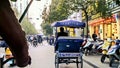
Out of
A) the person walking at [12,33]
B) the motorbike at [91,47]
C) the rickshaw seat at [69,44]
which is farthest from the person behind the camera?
the motorbike at [91,47]

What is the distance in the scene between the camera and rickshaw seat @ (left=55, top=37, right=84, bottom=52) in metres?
15.0

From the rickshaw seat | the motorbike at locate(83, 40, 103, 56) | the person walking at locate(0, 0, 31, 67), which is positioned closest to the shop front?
the motorbike at locate(83, 40, 103, 56)

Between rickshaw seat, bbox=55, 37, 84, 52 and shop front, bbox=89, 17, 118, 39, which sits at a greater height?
rickshaw seat, bbox=55, 37, 84, 52

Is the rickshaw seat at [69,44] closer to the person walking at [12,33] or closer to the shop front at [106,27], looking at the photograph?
the person walking at [12,33]

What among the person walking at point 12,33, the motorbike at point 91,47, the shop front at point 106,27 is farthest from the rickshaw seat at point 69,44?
the shop front at point 106,27

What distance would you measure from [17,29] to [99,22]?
5206 cm

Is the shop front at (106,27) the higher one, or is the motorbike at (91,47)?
the motorbike at (91,47)

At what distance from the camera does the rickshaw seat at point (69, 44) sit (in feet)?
49.3

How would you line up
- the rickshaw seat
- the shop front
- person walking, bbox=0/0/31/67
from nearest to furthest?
1. person walking, bbox=0/0/31/67
2. the rickshaw seat
3. the shop front

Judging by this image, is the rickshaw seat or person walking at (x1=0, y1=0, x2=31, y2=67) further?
the rickshaw seat

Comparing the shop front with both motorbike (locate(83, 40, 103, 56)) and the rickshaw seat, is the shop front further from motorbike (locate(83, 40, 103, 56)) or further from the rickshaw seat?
the rickshaw seat

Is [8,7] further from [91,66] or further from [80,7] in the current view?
[80,7]

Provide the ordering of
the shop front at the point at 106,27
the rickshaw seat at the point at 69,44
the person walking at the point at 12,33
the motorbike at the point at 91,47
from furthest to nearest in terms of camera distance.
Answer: the shop front at the point at 106,27 < the motorbike at the point at 91,47 < the rickshaw seat at the point at 69,44 < the person walking at the point at 12,33

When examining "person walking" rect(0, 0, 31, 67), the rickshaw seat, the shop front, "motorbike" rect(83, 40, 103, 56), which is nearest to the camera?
"person walking" rect(0, 0, 31, 67)
